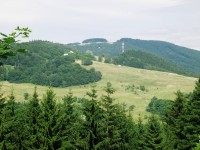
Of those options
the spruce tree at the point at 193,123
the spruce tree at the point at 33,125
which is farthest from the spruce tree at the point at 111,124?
the spruce tree at the point at 193,123

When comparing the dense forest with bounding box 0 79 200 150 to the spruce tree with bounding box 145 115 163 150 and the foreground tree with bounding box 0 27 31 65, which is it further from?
the foreground tree with bounding box 0 27 31 65

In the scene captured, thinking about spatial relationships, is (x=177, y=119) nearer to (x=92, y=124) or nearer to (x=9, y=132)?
(x=92, y=124)

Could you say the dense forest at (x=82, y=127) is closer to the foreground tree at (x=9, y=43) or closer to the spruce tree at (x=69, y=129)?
the spruce tree at (x=69, y=129)

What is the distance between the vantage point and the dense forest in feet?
127

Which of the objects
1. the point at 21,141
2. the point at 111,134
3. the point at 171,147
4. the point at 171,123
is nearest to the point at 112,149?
the point at 111,134

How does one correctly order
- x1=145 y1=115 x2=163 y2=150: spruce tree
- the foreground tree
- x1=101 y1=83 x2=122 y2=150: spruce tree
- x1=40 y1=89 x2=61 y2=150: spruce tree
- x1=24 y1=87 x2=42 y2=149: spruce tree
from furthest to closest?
x1=145 y1=115 x2=163 y2=150: spruce tree, x1=101 y1=83 x2=122 y2=150: spruce tree, x1=24 y1=87 x2=42 y2=149: spruce tree, x1=40 y1=89 x2=61 y2=150: spruce tree, the foreground tree

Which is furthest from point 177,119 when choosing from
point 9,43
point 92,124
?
point 9,43

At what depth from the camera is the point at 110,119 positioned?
47.0m

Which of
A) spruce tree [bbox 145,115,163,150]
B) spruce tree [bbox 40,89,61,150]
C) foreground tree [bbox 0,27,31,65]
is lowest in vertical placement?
spruce tree [bbox 145,115,163,150]

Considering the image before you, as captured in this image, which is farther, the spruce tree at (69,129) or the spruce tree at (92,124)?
the spruce tree at (92,124)

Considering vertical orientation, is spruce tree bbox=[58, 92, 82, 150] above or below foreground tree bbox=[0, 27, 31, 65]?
below

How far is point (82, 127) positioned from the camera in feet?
145

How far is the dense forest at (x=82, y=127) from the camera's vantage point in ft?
127

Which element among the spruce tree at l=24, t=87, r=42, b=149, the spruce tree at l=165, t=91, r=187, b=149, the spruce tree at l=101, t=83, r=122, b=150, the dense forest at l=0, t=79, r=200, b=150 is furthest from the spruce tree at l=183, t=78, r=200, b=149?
the spruce tree at l=24, t=87, r=42, b=149
